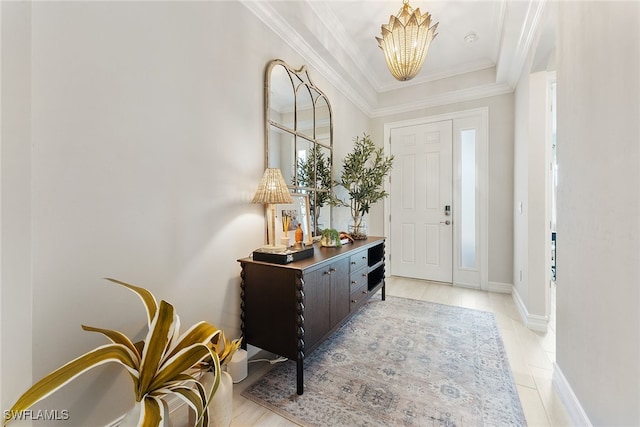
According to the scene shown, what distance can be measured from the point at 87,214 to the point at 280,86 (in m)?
1.69

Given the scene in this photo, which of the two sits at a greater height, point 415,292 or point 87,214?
point 87,214

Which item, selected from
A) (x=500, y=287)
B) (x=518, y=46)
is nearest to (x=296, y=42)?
(x=518, y=46)

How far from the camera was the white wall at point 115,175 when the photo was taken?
0.99 meters

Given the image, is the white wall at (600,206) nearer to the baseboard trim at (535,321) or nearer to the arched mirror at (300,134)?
the baseboard trim at (535,321)

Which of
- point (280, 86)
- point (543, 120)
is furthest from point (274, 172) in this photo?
point (543, 120)

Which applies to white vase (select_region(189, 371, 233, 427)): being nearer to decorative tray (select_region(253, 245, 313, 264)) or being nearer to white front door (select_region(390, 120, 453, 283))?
decorative tray (select_region(253, 245, 313, 264))

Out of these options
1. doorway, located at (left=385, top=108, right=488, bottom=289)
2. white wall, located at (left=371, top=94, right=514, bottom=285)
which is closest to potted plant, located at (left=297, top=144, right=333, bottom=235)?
doorway, located at (left=385, top=108, right=488, bottom=289)

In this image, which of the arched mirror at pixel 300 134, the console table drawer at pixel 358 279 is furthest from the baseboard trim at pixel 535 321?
the arched mirror at pixel 300 134

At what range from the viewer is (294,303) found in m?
1.62

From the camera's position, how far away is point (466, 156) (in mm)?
3613

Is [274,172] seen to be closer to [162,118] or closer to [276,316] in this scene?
[162,118]

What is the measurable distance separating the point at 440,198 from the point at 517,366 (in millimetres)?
2294

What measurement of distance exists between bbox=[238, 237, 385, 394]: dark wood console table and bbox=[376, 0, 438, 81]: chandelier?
1474mm

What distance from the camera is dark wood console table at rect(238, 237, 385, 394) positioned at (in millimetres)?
1621
